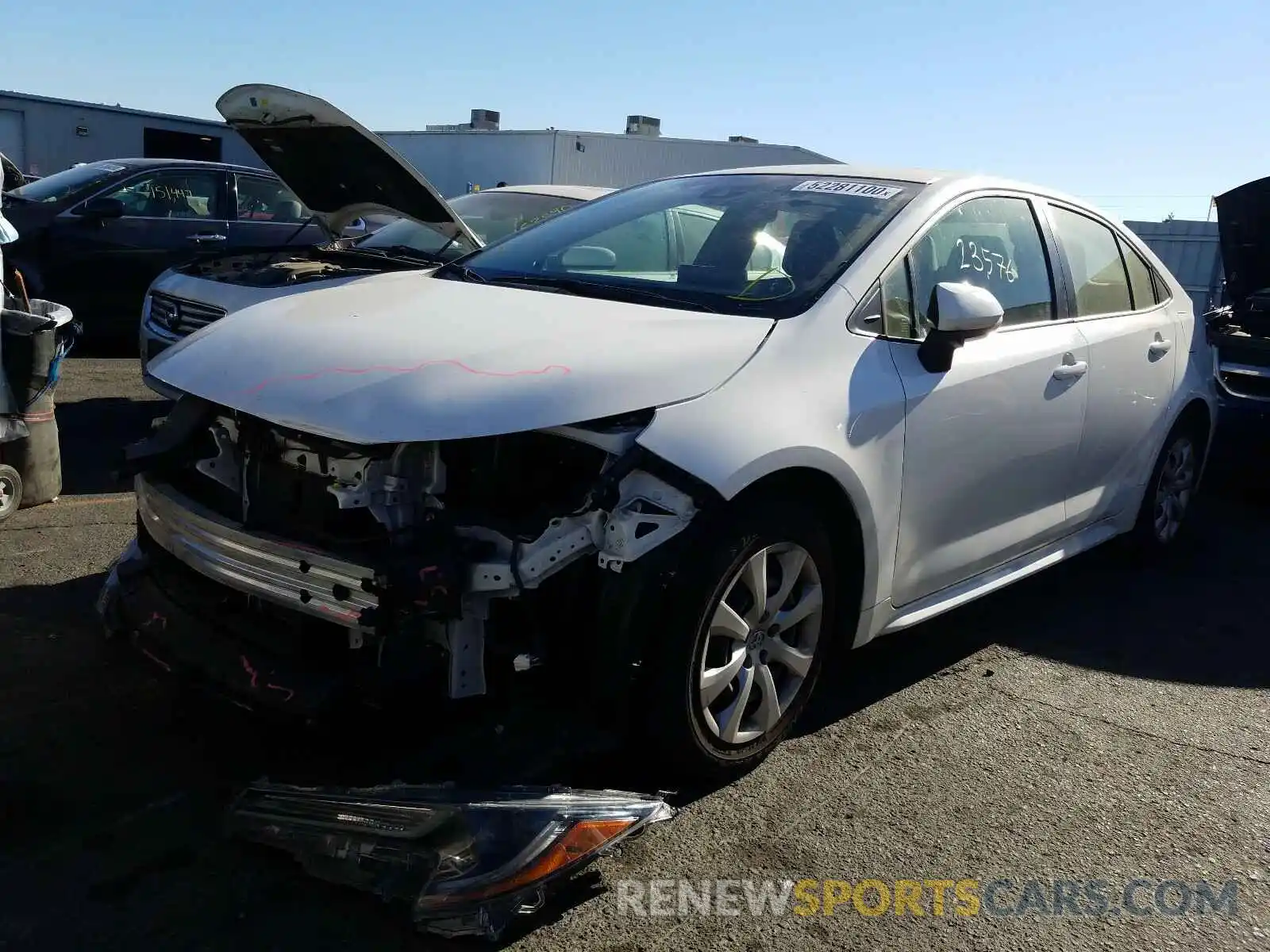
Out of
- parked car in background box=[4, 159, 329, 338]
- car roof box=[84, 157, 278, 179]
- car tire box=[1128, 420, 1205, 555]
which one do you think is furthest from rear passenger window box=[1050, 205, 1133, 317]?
car roof box=[84, 157, 278, 179]

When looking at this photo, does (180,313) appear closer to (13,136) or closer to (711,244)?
(711,244)

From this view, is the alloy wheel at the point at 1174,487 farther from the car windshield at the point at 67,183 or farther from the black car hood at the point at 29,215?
the car windshield at the point at 67,183

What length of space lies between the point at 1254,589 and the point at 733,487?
12.9ft

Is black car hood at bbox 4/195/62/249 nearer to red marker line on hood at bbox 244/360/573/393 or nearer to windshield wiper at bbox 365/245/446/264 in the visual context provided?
windshield wiper at bbox 365/245/446/264

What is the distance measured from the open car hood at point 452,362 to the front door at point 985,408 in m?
0.67

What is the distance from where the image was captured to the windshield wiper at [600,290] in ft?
11.4

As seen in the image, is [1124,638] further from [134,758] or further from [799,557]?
[134,758]

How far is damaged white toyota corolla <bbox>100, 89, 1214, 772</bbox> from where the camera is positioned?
2.75m

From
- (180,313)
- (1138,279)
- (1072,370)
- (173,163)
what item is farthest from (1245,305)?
(173,163)

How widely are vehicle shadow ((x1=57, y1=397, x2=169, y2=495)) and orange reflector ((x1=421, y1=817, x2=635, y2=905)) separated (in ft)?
12.7

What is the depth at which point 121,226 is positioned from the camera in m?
9.30

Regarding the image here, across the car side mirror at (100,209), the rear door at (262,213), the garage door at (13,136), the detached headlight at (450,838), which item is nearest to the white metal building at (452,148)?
the garage door at (13,136)

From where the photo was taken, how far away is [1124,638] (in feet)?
15.5

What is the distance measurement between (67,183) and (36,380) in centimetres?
524
